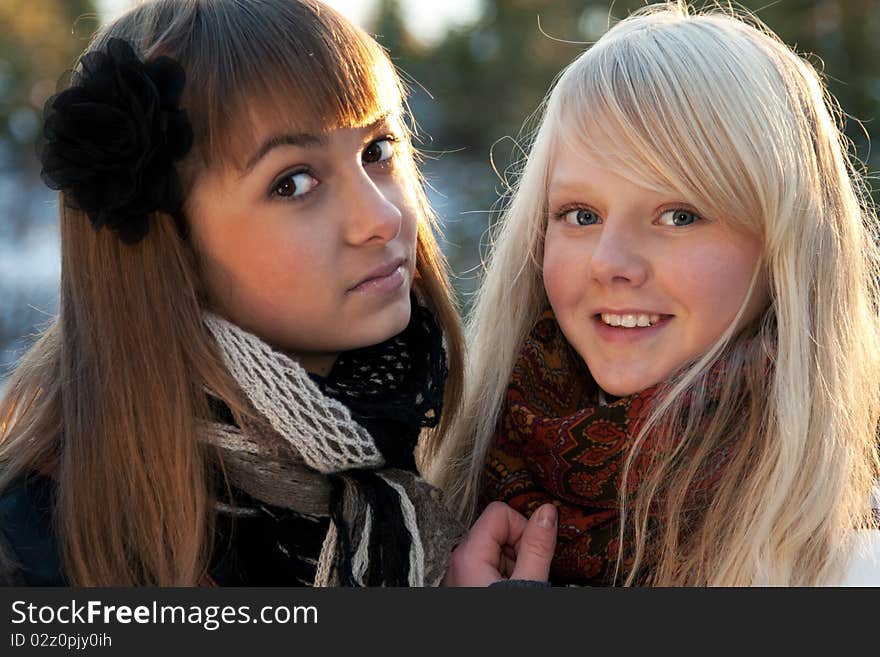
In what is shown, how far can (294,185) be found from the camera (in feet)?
7.40

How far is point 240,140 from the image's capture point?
2.20 metres

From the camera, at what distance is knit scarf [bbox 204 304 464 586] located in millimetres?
2197

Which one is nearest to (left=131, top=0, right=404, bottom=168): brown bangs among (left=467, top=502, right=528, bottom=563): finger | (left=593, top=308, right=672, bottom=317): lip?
(left=593, top=308, right=672, bottom=317): lip

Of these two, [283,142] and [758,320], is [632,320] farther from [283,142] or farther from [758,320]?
[283,142]

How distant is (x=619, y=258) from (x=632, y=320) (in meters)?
0.15

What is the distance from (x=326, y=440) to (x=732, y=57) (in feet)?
3.86

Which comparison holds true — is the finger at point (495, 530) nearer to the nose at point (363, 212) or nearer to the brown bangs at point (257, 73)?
the nose at point (363, 212)

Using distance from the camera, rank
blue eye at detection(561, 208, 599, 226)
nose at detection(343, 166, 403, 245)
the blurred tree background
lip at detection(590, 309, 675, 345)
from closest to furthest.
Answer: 1. nose at detection(343, 166, 403, 245)
2. lip at detection(590, 309, 675, 345)
3. blue eye at detection(561, 208, 599, 226)
4. the blurred tree background

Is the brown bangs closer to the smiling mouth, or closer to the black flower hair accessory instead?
the black flower hair accessory

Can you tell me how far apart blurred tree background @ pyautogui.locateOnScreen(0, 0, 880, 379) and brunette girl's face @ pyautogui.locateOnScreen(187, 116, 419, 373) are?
4096 mm

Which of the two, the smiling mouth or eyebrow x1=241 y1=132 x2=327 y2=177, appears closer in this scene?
eyebrow x1=241 y1=132 x2=327 y2=177

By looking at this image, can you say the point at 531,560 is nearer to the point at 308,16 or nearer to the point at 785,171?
the point at 785,171

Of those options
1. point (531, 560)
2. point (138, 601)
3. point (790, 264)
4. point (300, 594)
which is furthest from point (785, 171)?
point (138, 601)

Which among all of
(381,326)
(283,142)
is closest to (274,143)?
(283,142)
